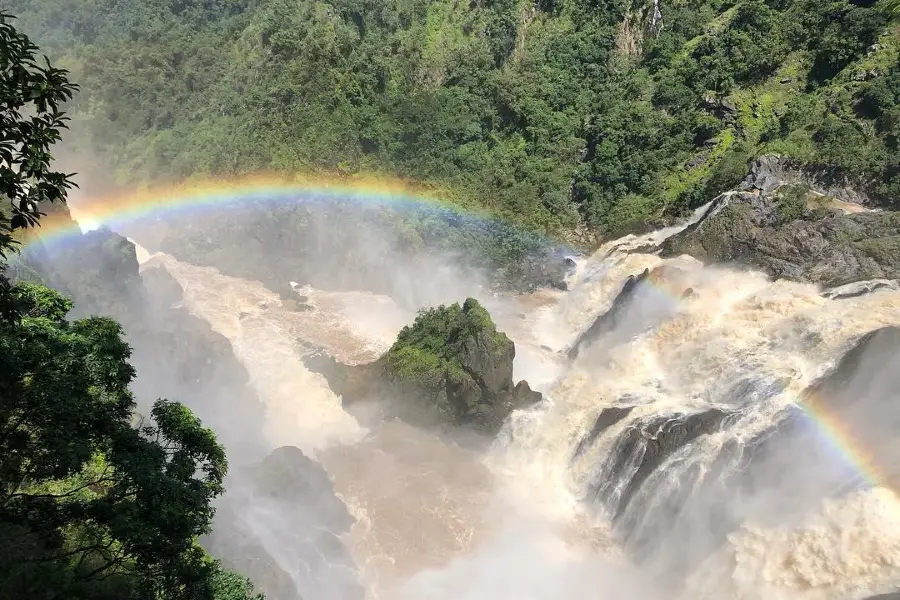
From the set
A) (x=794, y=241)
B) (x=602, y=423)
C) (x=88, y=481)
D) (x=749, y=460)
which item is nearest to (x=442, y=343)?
(x=602, y=423)

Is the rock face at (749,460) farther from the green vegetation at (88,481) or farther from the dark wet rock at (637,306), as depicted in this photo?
the green vegetation at (88,481)

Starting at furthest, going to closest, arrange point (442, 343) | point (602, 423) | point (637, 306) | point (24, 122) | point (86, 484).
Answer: point (637, 306)
point (442, 343)
point (602, 423)
point (86, 484)
point (24, 122)

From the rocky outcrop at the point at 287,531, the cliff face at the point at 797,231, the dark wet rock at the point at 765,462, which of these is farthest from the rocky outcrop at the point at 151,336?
the cliff face at the point at 797,231

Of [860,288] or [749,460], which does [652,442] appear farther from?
[860,288]

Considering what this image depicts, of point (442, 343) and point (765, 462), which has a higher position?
point (442, 343)

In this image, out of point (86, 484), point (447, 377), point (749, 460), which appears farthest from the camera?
point (447, 377)

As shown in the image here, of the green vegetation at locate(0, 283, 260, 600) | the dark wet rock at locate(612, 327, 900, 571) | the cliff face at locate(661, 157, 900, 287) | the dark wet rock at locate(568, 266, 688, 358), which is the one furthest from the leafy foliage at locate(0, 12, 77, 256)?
the cliff face at locate(661, 157, 900, 287)

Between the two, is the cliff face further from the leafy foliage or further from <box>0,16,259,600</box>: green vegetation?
the leafy foliage
